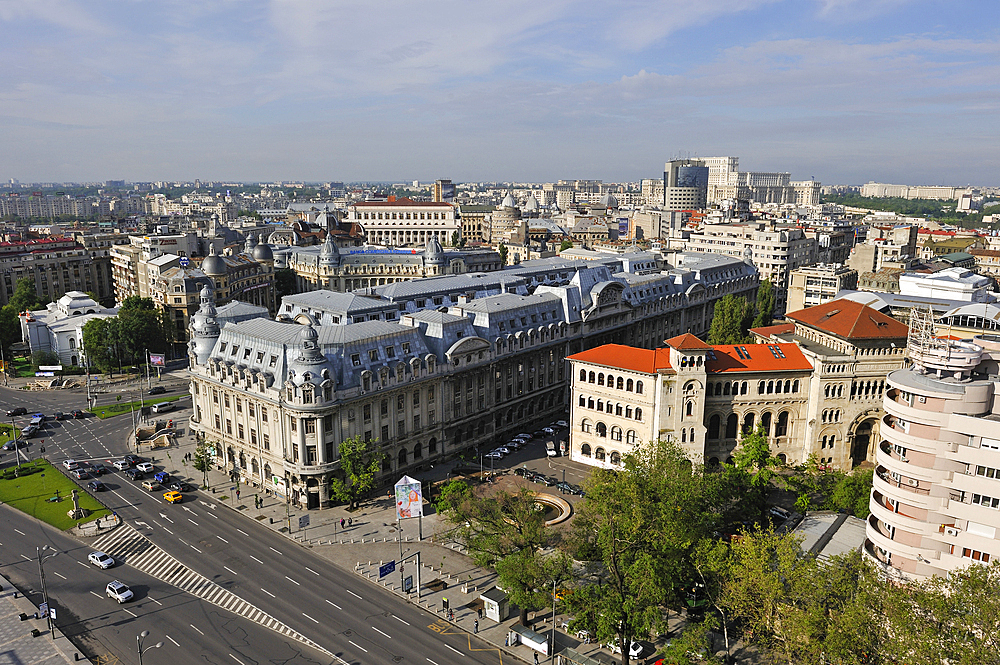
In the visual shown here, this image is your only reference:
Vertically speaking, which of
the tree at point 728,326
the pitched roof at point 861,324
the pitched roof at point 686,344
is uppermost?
the pitched roof at point 861,324

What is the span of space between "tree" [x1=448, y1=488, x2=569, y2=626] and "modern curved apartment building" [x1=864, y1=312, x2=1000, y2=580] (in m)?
36.2

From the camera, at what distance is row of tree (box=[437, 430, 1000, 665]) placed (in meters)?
54.2

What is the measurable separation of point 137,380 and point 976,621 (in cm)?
18612

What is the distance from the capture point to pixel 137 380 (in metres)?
181

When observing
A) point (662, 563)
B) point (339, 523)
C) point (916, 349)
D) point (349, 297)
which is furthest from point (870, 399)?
point (349, 297)

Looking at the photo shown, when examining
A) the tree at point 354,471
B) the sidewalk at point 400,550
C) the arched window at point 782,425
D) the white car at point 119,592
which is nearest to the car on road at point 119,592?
the white car at point 119,592

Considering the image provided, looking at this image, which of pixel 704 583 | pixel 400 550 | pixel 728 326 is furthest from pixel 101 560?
pixel 728 326

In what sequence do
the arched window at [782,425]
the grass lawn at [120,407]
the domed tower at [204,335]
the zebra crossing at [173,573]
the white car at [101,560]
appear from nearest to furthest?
the zebra crossing at [173,573] → the white car at [101,560] → the arched window at [782,425] → the domed tower at [204,335] → the grass lawn at [120,407]

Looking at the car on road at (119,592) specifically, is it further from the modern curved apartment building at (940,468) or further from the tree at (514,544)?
the modern curved apartment building at (940,468)

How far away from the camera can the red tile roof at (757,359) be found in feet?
375

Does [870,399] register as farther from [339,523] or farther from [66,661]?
[66,661]

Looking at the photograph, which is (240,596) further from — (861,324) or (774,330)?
(774,330)

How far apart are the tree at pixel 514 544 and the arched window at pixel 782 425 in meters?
58.0

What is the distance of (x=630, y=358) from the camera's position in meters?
118
